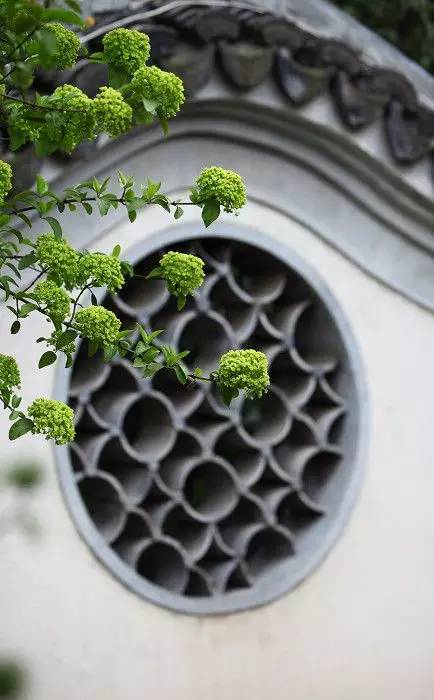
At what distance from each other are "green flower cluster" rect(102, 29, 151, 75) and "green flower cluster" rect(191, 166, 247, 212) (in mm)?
239

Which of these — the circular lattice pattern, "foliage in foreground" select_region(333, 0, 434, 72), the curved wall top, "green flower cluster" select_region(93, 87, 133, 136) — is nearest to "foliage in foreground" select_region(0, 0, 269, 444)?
"green flower cluster" select_region(93, 87, 133, 136)

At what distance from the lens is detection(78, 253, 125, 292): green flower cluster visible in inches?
106

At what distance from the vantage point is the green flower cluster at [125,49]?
2.72m

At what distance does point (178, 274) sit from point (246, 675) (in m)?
3.73

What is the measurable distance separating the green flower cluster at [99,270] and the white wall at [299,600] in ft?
9.08

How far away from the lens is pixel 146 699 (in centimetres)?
588

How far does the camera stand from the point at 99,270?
2.68 meters

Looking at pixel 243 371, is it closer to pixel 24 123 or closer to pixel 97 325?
pixel 97 325

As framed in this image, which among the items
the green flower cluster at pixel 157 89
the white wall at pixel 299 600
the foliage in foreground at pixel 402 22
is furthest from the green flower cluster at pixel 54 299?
the foliage in foreground at pixel 402 22

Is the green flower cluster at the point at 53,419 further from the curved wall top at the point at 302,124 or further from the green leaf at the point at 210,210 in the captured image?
the curved wall top at the point at 302,124

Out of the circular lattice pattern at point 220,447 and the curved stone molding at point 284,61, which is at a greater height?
the curved stone molding at point 284,61

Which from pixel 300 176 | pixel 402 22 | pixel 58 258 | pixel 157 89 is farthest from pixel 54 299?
pixel 402 22

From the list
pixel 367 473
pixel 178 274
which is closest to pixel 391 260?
pixel 367 473

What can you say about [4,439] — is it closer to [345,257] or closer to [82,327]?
[345,257]
